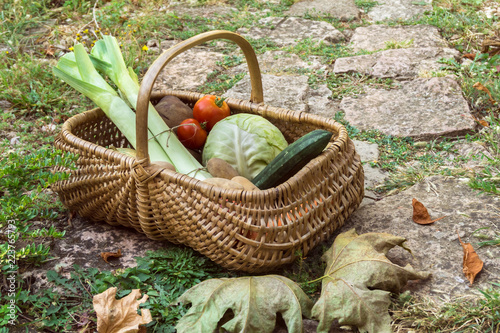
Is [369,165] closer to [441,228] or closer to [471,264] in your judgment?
[441,228]

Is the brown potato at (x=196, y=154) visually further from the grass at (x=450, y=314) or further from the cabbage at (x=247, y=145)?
the grass at (x=450, y=314)

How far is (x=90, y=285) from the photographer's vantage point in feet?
6.54

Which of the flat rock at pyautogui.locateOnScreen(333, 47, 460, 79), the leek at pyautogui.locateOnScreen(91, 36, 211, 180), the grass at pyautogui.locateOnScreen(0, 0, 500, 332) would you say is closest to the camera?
the grass at pyautogui.locateOnScreen(0, 0, 500, 332)

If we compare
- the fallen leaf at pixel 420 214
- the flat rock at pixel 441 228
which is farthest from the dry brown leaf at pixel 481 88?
the fallen leaf at pixel 420 214

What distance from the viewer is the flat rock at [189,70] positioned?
418 centimetres

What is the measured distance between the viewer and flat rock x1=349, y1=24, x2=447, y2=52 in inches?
183

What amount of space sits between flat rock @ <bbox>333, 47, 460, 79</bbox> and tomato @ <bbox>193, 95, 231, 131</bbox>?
1804mm

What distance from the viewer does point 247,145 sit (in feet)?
8.39

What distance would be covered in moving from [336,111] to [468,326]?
7.36 feet

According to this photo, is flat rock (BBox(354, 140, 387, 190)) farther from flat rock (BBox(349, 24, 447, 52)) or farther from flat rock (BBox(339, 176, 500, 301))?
flat rock (BBox(349, 24, 447, 52))

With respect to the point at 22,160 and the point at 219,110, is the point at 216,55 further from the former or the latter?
the point at 22,160

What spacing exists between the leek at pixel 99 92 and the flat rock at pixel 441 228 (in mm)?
1226

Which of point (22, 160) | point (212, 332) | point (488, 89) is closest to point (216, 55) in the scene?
point (488, 89)

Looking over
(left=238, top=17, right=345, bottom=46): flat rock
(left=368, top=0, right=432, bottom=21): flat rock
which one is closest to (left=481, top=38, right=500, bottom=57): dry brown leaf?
(left=368, top=0, right=432, bottom=21): flat rock
